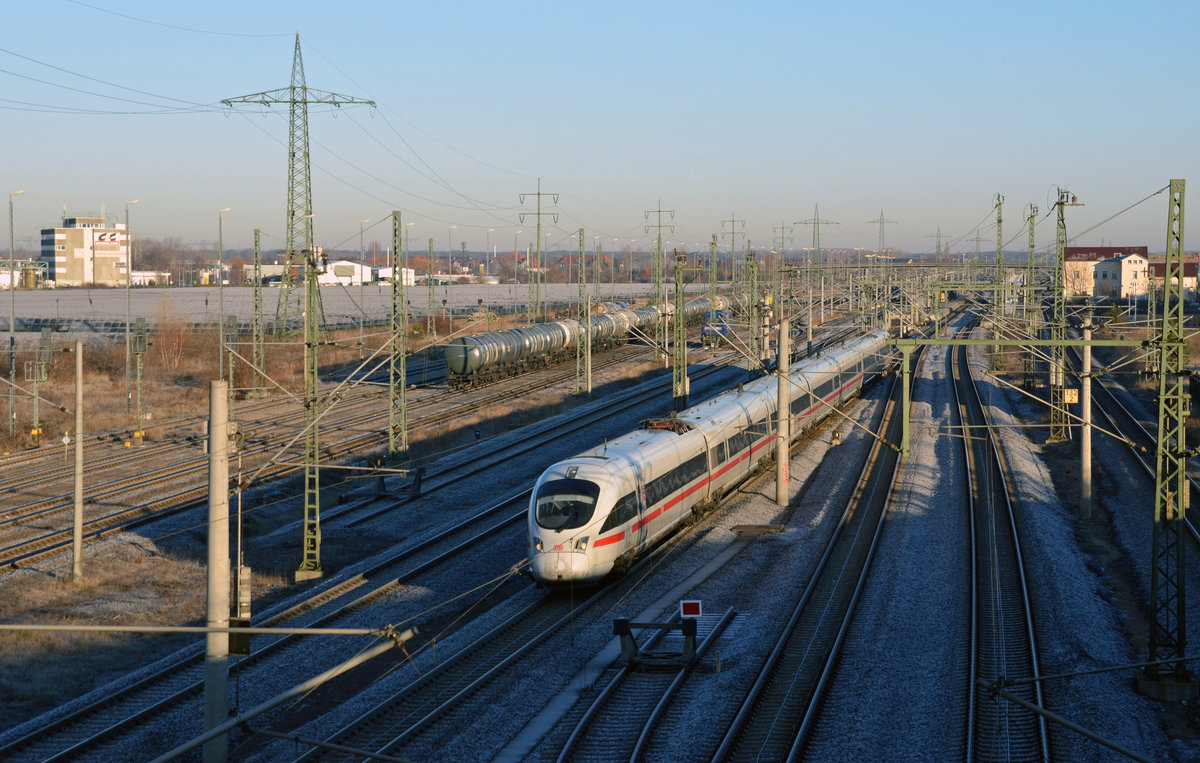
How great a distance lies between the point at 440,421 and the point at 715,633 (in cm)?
2659

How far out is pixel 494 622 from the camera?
1866cm

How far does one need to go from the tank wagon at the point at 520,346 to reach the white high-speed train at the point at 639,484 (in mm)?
14866

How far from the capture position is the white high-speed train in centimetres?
1973

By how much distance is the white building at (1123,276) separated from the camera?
120m

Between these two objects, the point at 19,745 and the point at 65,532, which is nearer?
the point at 19,745

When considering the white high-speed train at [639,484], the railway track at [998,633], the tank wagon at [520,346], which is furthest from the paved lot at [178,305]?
the railway track at [998,633]

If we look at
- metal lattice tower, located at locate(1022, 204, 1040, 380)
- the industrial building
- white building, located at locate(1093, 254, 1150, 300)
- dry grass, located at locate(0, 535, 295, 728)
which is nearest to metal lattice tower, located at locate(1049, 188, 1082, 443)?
metal lattice tower, located at locate(1022, 204, 1040, 380)

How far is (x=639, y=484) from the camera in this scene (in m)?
21.8

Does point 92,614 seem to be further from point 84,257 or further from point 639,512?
point 84,257

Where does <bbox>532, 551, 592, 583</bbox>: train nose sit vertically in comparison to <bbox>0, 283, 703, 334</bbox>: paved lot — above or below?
below

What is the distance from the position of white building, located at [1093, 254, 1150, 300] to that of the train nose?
363ft

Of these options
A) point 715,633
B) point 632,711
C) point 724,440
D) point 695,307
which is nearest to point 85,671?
point 632,711

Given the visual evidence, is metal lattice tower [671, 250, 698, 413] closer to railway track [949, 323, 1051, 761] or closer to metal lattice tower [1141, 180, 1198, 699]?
railway track [949, 323, 1051, 761]

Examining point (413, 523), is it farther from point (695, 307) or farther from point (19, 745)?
point (695, 307)
